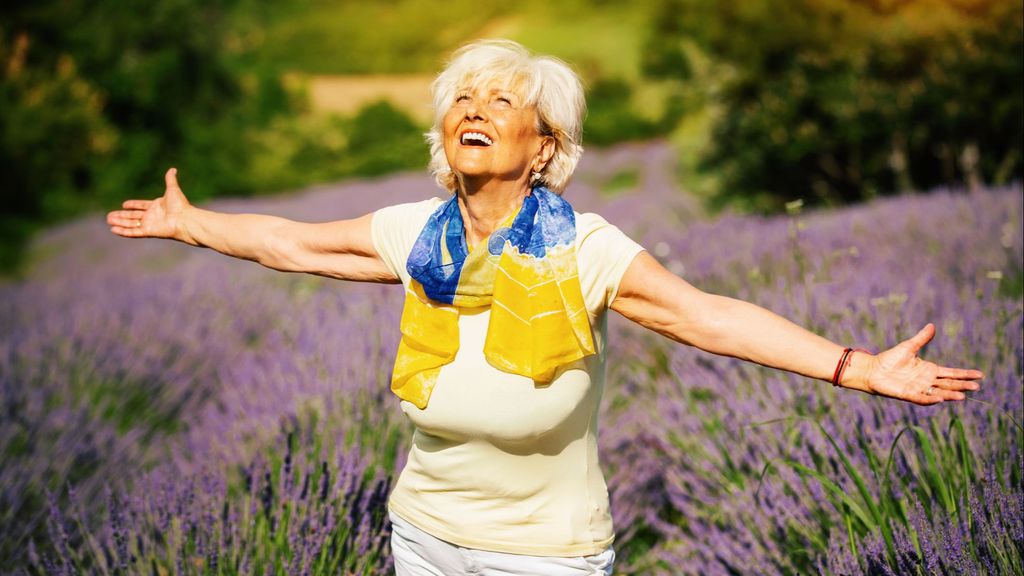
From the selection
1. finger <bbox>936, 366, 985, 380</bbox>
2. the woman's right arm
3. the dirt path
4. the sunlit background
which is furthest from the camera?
the dirt path

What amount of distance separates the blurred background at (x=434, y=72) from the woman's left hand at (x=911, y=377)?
4755 millimetres

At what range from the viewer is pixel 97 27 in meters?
12.4

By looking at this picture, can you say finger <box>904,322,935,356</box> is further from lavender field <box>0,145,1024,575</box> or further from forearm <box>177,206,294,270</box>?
forearm <box>177,206,294,270</box>

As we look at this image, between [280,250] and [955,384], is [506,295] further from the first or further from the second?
[955,384]

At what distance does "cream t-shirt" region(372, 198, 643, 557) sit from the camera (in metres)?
1.65

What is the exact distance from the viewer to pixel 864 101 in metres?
7.20

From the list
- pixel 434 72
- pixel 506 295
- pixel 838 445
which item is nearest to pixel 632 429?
pixel 838 445

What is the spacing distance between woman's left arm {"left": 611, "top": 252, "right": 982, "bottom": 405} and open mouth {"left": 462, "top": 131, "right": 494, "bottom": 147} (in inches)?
13.8

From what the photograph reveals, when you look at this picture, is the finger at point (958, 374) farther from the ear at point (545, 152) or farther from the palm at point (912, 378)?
the ear at point (545, 152)

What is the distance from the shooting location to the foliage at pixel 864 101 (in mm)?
6516

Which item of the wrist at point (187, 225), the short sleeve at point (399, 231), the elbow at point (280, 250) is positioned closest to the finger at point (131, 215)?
the wrist at point (187, 225)

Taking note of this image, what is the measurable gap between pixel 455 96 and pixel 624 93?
44.2 ft

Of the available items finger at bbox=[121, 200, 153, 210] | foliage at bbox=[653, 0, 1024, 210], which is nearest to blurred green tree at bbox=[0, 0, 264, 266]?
foliage at bbox=[653, 0, 1024, 210]

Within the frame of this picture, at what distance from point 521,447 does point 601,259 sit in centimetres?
38
